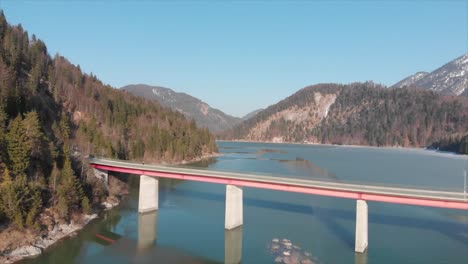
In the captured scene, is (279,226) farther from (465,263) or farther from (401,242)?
(465,263)

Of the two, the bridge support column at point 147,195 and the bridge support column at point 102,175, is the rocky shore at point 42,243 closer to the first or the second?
the bridge support column at point 147,195

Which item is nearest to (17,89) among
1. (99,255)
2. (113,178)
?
(113,178)

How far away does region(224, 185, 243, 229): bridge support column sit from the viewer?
46438 millimetres

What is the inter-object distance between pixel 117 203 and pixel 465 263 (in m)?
49.5

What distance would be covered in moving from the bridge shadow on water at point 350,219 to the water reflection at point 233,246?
39.3 feet

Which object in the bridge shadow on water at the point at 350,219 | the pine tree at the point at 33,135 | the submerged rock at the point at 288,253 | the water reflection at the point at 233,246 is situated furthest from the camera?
the pine tree at the point at 33,135

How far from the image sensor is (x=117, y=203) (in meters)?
61.4

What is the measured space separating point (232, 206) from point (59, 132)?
135 ft

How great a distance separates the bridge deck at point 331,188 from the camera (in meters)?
34.8

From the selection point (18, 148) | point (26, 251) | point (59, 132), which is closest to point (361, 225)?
point (26, 251)

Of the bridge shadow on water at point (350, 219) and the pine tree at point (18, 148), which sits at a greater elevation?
the pine tree at point (18, 148)

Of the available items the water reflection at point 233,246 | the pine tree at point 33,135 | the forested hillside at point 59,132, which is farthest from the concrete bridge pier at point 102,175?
the water reflection at point 233,246

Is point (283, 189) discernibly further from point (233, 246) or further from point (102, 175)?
point (102, 175)

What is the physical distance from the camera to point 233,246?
138 ft
